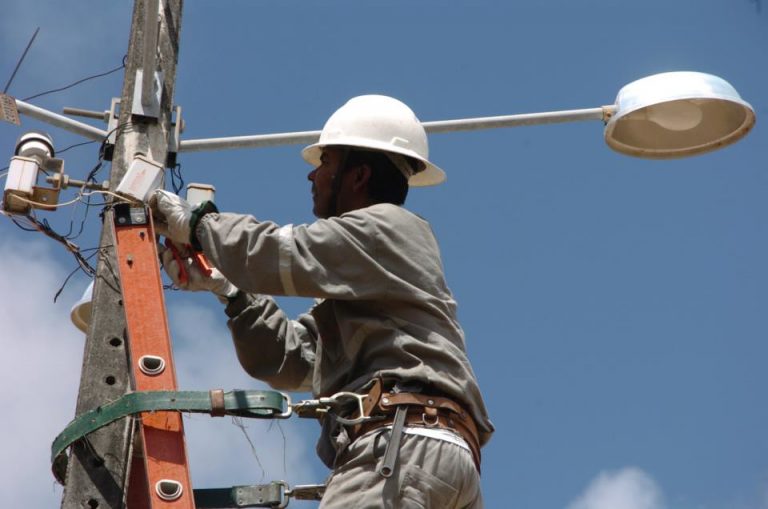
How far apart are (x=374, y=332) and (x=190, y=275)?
90 cm

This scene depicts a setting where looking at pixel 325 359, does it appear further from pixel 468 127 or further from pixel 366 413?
pixel 468 127

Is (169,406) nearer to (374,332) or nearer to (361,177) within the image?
(374,332)

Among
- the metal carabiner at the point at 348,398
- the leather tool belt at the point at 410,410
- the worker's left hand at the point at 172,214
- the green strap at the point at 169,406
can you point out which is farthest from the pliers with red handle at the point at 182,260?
the leather tool belt at the point at 410,410

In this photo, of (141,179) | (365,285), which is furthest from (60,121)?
(365,285)

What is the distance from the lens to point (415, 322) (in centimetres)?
633

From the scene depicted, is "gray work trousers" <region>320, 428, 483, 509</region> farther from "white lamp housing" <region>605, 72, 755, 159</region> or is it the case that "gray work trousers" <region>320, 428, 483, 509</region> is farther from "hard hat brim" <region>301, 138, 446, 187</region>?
"white lamp housing" <region>605, 72, 755, 159</region>

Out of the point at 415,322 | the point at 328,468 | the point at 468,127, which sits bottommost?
the point at 328,468

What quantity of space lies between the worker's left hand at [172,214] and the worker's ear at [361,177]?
28.5 inches

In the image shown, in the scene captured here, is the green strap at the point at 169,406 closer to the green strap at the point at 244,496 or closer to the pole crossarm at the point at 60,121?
the green strap at the point at 244,496

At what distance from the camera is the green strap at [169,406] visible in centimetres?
598

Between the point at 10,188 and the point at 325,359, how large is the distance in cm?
140

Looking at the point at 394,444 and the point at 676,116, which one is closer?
the point at 394,444

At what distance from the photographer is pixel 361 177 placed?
22.6 ft

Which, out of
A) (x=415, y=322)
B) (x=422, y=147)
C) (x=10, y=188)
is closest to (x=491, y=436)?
(x=415, y=322)
